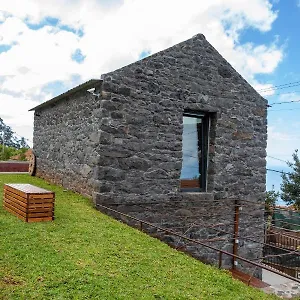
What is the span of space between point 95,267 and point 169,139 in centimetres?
530

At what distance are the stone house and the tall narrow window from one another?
0.09ft

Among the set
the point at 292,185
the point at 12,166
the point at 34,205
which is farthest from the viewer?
the point at 292,185

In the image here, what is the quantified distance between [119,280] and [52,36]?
26.2 ft

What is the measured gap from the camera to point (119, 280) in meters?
4.37

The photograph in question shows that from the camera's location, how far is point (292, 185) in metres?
20.8

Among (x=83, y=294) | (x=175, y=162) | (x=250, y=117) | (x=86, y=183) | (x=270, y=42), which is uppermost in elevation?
(x=270, y=42)

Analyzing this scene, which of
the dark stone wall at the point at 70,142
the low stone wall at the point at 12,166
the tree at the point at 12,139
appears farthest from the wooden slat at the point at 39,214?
the tree at the point at 12,139

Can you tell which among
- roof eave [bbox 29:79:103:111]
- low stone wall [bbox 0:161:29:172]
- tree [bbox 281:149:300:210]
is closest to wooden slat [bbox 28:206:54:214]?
roof eave [bbox 29:79:103:111]

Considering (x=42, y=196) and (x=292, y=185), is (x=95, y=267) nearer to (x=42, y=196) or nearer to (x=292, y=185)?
(x=42, y=196)

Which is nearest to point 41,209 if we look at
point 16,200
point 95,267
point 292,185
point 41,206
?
point 41,206

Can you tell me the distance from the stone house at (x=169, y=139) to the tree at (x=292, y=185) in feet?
33.9

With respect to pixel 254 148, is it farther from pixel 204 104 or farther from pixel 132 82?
pixel 132 82

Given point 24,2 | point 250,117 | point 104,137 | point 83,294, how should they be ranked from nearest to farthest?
point 83,294 → point 24,2 → point 104,137 → point 250,117

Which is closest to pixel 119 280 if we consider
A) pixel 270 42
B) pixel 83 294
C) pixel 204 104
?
pixel 83 294
